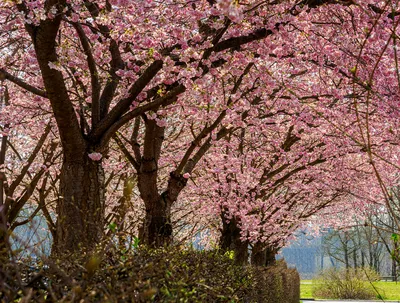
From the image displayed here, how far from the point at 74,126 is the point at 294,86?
18.9 ft

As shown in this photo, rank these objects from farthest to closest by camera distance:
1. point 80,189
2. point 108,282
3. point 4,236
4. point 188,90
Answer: point 188,90
point 80,189
point 108,282
point 4,236

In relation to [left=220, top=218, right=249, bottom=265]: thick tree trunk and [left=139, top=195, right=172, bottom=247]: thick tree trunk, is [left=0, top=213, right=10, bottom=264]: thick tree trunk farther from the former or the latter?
[left=220, top=218, right=249, bottom=265]: thick tree trunk

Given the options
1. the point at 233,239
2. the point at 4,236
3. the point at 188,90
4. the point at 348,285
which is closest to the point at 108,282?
the point at 4,236

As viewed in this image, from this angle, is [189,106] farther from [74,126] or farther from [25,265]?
[25,265]

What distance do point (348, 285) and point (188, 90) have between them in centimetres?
2614

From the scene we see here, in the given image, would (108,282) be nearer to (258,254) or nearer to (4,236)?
(4,236)

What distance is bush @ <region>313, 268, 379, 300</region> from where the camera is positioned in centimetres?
3272

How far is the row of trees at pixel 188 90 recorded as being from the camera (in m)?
7.84

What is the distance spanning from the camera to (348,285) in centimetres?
3288

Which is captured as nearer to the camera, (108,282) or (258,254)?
(108,282)

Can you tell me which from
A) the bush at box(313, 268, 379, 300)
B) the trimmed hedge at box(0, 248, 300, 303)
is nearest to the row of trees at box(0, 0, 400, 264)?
the trimmed hedge at box(0, 248, 300, 303)

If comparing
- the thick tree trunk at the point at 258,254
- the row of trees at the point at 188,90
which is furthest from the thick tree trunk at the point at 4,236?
the thick tree trunk at the point at 258,254

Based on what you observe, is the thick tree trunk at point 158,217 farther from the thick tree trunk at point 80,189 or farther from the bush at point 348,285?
the bush at point 348,285

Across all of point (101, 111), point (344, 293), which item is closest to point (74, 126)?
point (101, 111)
